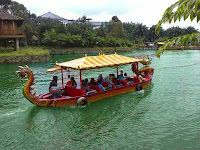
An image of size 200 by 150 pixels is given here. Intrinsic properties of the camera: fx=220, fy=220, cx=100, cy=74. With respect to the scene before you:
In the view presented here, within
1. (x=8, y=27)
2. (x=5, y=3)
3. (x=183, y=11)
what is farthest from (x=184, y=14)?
(x=5, y=3)

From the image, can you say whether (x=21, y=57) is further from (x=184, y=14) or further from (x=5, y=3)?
(x=5, y=3)

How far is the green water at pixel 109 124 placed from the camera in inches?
317

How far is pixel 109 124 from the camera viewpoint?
32.2 ft

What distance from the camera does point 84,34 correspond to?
63.8m

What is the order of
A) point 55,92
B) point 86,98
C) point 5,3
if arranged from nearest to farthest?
point 55,92
point 86,98
point 5,3

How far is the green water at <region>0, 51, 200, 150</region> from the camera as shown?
26.4 feet

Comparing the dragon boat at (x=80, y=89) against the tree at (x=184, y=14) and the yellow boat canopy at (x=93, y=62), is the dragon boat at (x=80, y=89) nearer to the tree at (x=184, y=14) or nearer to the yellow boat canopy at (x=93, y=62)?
the yellow boat canopy at (x=93, y=62)

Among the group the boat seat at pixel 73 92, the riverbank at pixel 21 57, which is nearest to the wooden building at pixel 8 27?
the riverbank at pixel 21 57

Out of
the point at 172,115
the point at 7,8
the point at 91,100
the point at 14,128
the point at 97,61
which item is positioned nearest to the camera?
the point at 14,128

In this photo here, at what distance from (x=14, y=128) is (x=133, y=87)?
819 centimetres

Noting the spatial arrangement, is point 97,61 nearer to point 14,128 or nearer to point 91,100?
point 91,100

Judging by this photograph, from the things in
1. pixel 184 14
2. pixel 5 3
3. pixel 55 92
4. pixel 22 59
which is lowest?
pixel 55 92

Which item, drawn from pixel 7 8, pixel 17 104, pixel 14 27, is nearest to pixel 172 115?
A: pixel 17 104

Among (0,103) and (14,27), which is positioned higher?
(14,27)
